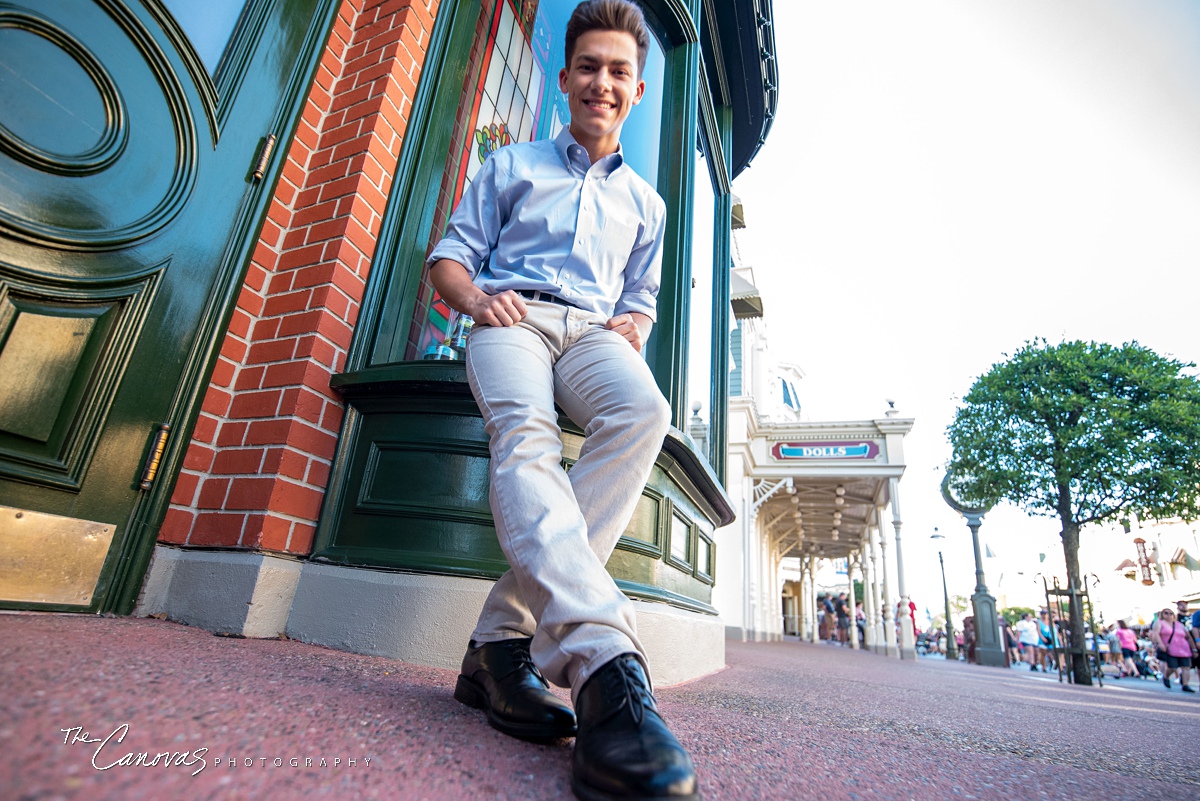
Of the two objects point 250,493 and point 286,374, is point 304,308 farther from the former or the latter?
point 250,493

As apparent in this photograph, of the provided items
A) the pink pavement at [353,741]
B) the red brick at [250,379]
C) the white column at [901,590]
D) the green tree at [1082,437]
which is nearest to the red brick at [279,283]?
the red brick at [250,379]

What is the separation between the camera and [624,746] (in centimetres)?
76

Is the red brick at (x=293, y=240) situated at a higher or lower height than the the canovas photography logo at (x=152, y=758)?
higher

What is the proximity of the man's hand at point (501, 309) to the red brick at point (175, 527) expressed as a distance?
4.54 ft

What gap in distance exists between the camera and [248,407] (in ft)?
6.58

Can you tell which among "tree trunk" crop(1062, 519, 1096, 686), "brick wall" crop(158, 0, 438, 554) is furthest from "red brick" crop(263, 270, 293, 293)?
"tree trunk" crop(1062, 519, 1096, 686)

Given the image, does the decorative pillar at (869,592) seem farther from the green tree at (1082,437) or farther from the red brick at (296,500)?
the red brick at (296,500)

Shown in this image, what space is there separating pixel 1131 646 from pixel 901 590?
22.9ft

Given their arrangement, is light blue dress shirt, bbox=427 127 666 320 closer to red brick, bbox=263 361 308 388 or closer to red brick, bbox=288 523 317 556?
red brick, bbox=263 361 308 388

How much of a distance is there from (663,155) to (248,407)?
2.49 m

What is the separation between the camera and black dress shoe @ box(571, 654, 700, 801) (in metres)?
0.72

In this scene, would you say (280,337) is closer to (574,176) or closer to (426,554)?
(426,554)

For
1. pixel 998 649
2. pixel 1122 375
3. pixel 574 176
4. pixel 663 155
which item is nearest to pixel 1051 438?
pixel 1122 375

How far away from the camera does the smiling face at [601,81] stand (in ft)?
4.76
